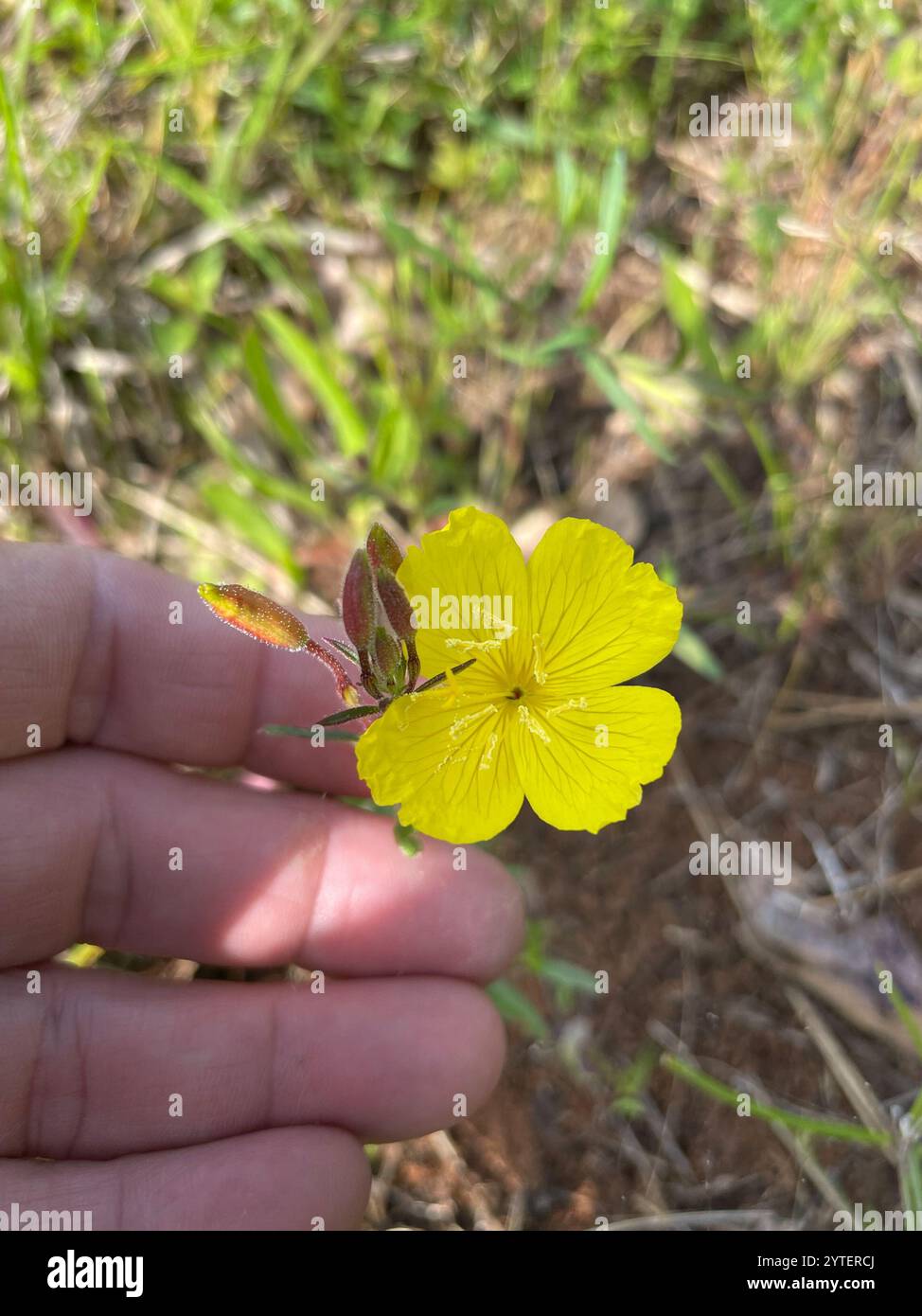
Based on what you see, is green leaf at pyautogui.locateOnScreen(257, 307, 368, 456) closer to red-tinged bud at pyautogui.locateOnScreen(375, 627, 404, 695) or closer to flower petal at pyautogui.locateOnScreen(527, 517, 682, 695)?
flower petal at pyautogui.locateOnScreen(527, 517, 682, 695)

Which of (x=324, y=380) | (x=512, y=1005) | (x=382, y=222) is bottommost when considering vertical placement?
(x=512, y=1005)

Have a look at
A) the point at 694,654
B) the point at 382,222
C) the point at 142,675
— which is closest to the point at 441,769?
the point at 142,675

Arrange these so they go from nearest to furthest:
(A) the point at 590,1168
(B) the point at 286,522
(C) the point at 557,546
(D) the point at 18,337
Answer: (C) the point at 557,546 < (A) the point at 590,1168 < (D) the point at 18,337 < (B) the point at 286,522

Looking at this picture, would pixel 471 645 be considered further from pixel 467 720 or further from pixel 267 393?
pixel 267 393

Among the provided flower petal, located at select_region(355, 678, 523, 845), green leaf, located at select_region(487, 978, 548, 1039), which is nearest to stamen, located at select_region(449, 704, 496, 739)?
flower petal, located at select_region(355, 678, 523, 845)

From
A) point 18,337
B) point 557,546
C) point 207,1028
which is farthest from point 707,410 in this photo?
Result: point 207,1028

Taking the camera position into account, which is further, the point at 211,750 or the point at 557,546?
the point at 211,750

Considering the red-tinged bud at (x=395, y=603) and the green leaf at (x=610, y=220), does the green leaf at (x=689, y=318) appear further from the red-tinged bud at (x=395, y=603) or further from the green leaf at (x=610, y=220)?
the red-tinged bud at (x=395, y=603)
